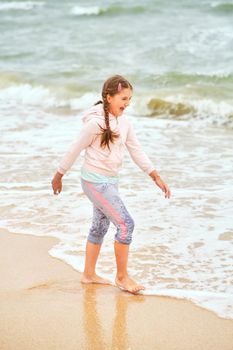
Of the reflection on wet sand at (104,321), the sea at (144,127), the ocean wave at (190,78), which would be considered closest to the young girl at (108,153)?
the reflection on wet sand at (104,321)

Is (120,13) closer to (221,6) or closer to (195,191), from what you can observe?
(221,6)

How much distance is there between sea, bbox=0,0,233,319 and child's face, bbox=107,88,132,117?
116cm

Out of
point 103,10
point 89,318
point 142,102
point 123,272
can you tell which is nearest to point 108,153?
point 123,272

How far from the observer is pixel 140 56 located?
1521cm

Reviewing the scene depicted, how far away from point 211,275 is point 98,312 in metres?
0.98

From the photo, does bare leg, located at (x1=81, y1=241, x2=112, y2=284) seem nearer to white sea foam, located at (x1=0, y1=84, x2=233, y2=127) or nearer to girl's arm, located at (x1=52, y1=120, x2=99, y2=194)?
girl's arm, located at (x1=52, y1=120, x2=99, y2=194)

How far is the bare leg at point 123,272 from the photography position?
423 cm

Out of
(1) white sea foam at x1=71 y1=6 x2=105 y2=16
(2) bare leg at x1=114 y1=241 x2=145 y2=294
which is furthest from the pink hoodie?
(1) white sea foam at x1=71 y1=6 x2=105 y2=16

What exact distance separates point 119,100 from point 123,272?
1.08 metres

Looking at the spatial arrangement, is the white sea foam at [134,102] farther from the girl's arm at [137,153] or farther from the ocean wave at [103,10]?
the ocean wave at [103,10]

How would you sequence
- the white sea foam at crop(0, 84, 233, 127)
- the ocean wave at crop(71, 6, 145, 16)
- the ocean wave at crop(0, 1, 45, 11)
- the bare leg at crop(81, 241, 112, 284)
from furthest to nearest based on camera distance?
the ocean wave at crop(0, 1, 45, 11) → the ocean wave at crop(71, 6, 145, 16) → the white sea foam at crop(0, 84, 233, 127) → the bare leg at crop(81, 241, 112, 284)

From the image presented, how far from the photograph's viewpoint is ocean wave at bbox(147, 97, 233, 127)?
10.5 metres

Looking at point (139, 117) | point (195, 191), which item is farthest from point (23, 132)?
point (195, 191)

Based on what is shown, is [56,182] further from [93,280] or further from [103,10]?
[103,10]
